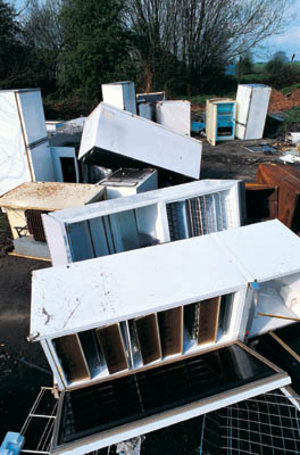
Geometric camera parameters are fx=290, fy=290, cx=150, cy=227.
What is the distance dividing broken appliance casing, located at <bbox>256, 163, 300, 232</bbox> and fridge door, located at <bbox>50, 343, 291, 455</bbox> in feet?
8.50

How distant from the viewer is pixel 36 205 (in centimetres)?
428

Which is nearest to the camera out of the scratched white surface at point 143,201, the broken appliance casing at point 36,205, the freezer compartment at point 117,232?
the scratched white surface at point 143,201

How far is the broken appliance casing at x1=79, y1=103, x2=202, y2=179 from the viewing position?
5.11 m

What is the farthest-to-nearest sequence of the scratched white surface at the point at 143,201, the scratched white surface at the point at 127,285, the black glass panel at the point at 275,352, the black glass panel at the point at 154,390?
the scratched white surface at the point at 143,201 → the black glass panel at the point at 275,352 → the scratched white surface at the point at 127,285 → the black glass panel at the point at 154,390

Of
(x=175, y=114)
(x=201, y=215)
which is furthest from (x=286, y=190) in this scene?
(x=175, y=114)

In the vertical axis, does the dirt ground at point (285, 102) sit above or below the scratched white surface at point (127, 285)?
below

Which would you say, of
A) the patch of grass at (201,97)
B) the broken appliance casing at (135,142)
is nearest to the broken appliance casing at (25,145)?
the broken appliance casing at (135,142)

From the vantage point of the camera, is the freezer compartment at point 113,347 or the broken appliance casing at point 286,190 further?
the broken appliance casing at point 286,190

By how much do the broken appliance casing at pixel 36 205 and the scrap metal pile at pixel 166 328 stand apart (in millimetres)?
1034

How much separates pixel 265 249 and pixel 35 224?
331 cm

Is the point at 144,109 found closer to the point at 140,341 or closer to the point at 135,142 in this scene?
the point at 135,142

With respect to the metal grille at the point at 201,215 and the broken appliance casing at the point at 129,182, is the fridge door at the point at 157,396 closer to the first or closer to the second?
the metal grille at the point at 201,215

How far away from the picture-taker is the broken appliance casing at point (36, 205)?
4.29 meters

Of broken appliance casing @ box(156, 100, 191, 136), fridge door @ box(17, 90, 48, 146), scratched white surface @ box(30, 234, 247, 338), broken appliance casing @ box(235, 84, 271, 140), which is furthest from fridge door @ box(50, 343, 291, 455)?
broken appliance casing @ box(235, 84, 271, 140)
